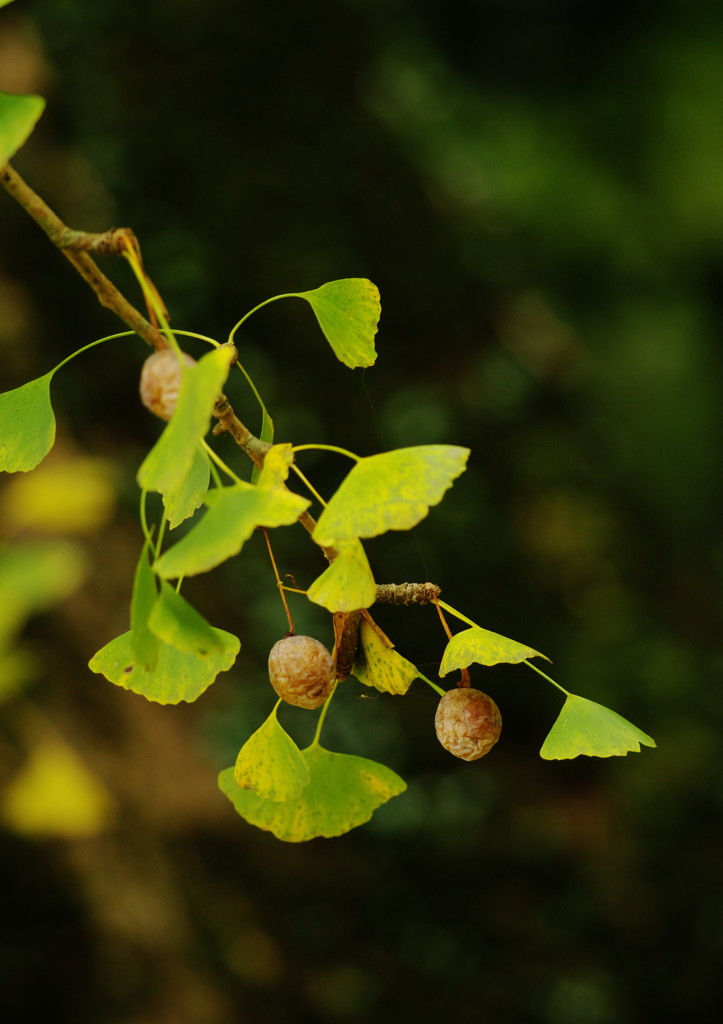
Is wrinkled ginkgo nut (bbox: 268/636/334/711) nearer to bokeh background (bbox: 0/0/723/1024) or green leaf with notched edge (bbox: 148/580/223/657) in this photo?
green leaf with notched edge (bbox: 148/580/223/657)

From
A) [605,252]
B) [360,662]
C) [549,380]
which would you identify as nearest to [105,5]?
[549,380]

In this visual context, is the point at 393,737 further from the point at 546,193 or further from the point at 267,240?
the point at 546,193

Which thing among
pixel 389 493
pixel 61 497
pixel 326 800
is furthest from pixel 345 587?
pixel 61 497

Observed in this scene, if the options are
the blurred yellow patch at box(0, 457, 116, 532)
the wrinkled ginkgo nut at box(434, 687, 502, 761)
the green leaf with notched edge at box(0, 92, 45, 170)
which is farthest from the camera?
the blurred yellow patch at box(0, 457, 116, 532)

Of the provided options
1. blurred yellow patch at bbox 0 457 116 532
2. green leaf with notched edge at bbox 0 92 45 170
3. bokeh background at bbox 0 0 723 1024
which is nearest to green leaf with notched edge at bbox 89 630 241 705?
green leaf with notched edge at bbox 0 92 45 170

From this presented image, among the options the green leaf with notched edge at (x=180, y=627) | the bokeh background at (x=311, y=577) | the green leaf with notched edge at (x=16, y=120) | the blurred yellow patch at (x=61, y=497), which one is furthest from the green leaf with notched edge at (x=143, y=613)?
the blurred yellow patch at (x=61, y=497)

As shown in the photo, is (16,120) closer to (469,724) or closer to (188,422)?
(188,422)

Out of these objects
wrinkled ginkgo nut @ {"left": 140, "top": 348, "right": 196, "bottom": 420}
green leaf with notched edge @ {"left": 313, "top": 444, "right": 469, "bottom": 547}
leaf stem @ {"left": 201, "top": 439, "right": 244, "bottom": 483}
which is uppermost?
wrinkled ginkgo nut @ {"left": 140, "top": 348, "right": 196, "bottom": 420}
